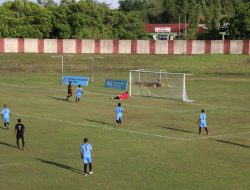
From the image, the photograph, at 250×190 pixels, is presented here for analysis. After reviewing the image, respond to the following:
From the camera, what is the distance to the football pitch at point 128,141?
2406 cm

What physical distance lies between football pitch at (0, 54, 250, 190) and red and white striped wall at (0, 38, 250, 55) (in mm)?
30203

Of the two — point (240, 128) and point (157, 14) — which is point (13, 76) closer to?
point (240, 128)

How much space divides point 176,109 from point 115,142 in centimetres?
1684

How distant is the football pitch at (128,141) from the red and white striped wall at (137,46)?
3020 cm

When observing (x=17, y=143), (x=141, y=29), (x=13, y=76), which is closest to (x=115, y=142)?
(x=17, y=143)

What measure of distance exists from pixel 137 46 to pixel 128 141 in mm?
73692

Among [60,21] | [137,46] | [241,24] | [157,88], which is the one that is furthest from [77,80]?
[241,24]

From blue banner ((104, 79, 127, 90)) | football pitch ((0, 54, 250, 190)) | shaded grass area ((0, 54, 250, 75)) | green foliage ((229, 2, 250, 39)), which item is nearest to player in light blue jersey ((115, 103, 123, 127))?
football pitch ((0, 54, 250, 190))

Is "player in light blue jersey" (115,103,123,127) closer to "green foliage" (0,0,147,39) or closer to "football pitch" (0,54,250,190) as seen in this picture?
"football pitch" (0,54,250,190)

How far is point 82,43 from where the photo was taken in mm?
102500

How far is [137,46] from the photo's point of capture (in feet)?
347

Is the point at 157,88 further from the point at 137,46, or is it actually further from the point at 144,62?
the point at 137,46

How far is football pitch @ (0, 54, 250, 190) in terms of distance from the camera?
24.1 metres

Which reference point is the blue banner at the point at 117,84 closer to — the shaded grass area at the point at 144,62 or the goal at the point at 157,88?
the goal at the point at 157,88
